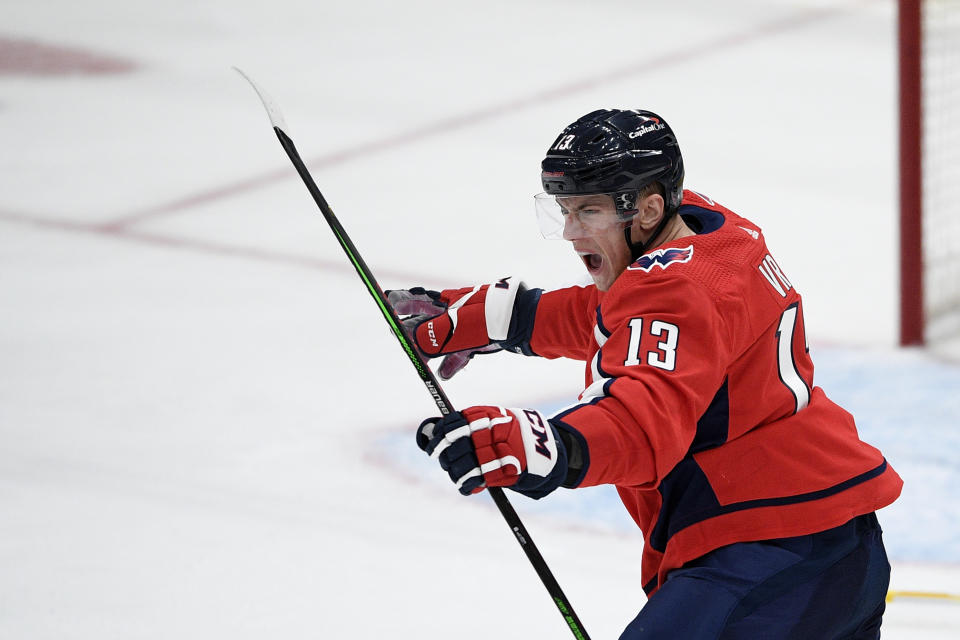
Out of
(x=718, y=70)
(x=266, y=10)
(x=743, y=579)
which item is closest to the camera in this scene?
(x=743, y=579)

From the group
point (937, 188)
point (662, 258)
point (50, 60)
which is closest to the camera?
point (662, 258)

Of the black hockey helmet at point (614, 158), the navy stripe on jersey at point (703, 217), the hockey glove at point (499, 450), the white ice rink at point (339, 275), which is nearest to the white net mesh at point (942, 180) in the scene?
the white ice rink at point (339, 275)

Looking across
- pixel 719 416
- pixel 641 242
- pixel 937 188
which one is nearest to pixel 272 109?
pixel 641 242

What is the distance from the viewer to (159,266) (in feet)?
18.4

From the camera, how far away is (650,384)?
6.65 feet

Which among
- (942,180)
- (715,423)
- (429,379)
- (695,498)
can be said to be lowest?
(942,180)

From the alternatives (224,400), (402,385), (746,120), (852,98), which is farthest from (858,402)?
(852,98)

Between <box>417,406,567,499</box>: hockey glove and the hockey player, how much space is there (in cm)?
12

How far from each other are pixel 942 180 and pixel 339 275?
2464mm

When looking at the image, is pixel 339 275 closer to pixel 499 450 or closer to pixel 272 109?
pixel 272 109

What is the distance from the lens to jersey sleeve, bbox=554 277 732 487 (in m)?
2.01

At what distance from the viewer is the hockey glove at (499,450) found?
1.95 m

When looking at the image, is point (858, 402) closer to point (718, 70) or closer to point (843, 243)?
point (843, 243)

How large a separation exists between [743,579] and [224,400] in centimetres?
255
